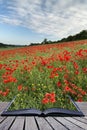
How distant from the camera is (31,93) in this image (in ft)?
23.3

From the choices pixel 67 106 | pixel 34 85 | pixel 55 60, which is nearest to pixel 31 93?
pixel 34 85

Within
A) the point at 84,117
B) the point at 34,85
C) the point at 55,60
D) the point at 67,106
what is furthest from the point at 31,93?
the point at 84,117

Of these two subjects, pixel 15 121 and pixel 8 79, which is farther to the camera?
pixel 8 79

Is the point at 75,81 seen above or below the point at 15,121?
below

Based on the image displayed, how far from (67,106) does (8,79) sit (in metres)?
1.51

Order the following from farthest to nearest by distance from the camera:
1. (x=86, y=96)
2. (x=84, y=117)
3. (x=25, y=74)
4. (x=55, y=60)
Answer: (x=55, y=60), (x=25, y=74), (x=86, y=96), (x=84, y=117)

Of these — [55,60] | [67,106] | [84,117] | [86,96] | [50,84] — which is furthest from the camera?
[55,60]

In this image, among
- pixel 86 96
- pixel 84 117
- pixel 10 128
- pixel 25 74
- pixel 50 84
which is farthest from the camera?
pixel 25 74

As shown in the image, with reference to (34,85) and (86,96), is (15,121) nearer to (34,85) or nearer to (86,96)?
(86,96)

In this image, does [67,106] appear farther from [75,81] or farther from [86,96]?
[75,81]

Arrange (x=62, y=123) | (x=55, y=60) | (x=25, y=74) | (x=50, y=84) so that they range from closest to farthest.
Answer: (x=62, y=123)
(x=50, y=84)
(x=25, y=74)
(x=55, y=60)

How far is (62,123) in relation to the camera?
2805 millimetres

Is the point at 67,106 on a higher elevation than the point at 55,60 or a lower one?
lower

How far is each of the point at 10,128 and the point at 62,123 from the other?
1.62ft
